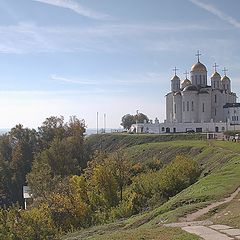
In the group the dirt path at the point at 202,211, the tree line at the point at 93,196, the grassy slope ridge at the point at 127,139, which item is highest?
the grassy slope ridge at the point at 127,139

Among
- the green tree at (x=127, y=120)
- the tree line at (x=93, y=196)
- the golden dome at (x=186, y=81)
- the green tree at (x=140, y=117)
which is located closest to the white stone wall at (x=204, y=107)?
the golden dome at (x=186, y=81)

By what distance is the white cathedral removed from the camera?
285ft

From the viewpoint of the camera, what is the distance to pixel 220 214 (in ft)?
53.2

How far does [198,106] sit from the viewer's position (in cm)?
8931

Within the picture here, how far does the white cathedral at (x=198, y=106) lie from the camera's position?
87.0m

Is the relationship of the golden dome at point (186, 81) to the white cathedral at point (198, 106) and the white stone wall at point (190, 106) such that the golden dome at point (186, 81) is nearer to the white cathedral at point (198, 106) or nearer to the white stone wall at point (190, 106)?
the white cathedral at point (198, 106)

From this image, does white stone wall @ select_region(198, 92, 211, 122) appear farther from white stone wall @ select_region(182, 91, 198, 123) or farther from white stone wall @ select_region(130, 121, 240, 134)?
white stone wall @ select_region(130, 121, 240, 134)

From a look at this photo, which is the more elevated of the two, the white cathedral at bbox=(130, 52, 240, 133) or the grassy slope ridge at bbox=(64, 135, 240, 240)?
the white cathedral at bbox=(130, 52, 240, 133)

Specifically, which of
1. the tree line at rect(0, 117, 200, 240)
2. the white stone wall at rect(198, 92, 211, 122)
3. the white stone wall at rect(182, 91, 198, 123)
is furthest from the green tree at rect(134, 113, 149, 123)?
the tree line at rect(0, 117, 200, 240)

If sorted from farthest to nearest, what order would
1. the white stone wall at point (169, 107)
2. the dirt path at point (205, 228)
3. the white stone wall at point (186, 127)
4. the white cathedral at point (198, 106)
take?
the white stone wall at point (169, 107), the white cathedral at point (198, 106), the white stone wall at point (186, 127), the dirt path at point (205, 228)

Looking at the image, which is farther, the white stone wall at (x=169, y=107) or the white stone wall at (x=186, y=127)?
the white stone wall at (x=169, y=107)

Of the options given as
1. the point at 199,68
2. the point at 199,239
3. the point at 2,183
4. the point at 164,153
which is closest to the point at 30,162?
the point at 2,183

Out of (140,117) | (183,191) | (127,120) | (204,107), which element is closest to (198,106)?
(204,107)

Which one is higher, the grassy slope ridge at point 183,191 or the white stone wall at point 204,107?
the white stone wall at point 204,107
